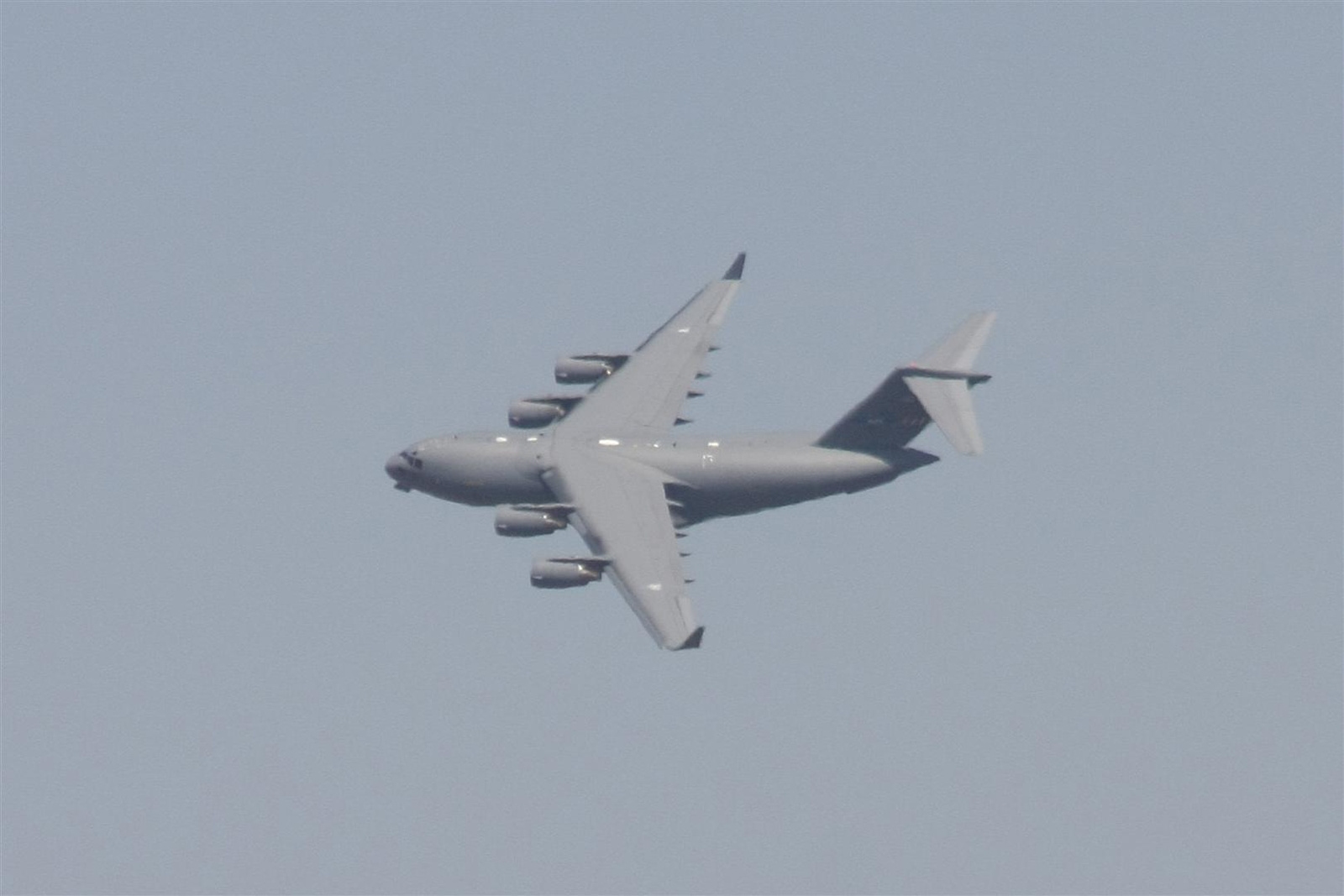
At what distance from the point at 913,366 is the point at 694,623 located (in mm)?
10729

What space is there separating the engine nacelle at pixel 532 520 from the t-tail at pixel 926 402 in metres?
7.94

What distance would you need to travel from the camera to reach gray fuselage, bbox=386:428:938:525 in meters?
71.4

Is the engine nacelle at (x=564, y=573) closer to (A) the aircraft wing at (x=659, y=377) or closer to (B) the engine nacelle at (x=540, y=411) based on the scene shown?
(A) the aircraft wing at (x=659, y=377)

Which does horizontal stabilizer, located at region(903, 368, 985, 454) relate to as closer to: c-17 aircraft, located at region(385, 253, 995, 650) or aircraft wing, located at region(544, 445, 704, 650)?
c-17 aircraft, located at region(385, 253, 995, 650)

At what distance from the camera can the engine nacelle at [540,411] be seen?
7638 cm

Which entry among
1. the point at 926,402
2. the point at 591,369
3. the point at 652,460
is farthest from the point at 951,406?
the point at 591,369

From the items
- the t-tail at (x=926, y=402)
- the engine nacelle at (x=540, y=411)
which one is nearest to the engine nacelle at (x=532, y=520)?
the engine nacelle at (x=540, y=411)

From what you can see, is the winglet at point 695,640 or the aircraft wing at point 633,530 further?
the aircraft wing at point 633,530

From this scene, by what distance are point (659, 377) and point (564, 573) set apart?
11138mm

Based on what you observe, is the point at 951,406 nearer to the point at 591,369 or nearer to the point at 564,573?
the point at 564,573

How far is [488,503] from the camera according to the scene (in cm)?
7469

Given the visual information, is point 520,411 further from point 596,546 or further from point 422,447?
point 596,546

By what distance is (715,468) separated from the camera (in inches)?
2825

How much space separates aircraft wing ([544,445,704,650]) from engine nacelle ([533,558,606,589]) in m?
0.59
